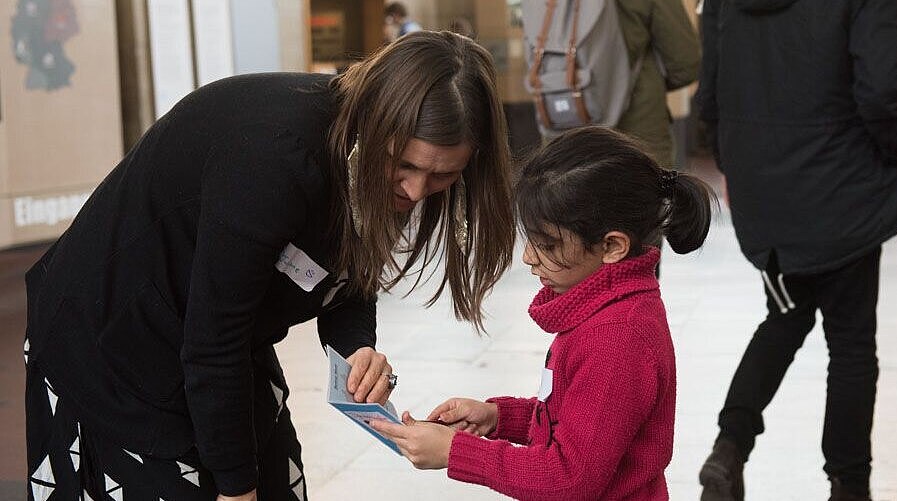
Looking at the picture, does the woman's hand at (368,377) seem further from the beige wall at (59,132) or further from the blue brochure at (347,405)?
the beige wall at (59,132)

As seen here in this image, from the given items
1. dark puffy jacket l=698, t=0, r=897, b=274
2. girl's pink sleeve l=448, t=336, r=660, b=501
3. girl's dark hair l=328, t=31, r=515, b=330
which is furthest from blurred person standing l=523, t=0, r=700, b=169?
girl's pink sleeve l=448, t=336, r=660, b=501

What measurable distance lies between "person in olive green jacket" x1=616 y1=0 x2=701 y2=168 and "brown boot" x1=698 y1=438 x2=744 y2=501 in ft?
6.65

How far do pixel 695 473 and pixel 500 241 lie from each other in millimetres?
2079

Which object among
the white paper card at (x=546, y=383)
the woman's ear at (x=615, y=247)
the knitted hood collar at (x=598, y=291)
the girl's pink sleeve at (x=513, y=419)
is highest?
the woman's ear at (x=615, y=247)

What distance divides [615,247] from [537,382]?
10.8ft

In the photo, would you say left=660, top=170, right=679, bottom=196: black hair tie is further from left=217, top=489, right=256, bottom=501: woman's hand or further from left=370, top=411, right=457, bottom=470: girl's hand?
left=217, top=489, right=256, bottom=501: woman's hand

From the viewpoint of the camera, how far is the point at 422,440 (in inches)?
73.5

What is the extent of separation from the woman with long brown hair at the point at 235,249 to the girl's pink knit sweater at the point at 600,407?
0.91 ft

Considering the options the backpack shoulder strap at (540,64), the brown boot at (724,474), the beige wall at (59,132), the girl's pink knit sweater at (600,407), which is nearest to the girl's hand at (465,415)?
the girl's pink knit sweater at (600,407)

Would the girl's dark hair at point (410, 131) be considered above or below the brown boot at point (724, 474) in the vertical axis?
above

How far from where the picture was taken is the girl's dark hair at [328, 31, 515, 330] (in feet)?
5.99

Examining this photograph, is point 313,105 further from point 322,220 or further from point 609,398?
point 609,398

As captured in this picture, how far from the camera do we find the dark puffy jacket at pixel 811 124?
123 inches

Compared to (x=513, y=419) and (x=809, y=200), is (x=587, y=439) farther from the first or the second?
(x=809, y=200)
